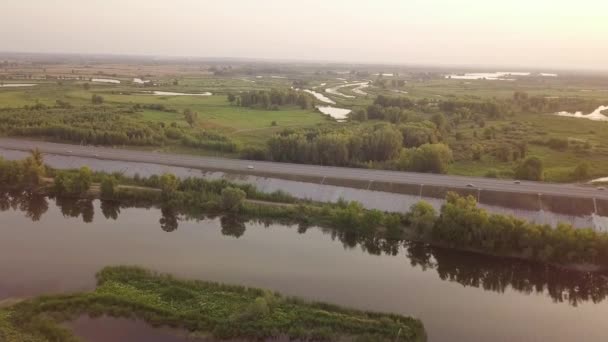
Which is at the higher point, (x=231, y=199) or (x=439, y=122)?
(x=439, y=122)

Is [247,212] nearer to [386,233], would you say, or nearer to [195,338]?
[386,233]

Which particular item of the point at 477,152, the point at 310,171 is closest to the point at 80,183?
the point at 310,171

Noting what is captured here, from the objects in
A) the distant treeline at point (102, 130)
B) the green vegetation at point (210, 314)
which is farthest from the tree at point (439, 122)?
the green vegetation at point (210, 314)

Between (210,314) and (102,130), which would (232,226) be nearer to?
(210,314)

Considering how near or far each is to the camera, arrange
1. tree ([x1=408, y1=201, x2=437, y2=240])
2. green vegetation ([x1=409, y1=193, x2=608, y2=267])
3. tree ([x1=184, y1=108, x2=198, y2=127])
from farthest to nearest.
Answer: tree ([x1=184, y1=108, x2=198, y2=127]), tree ([x1=408, y1=201, x2=437, y2=240]), green vegetation ([x1=409, y1=193, x2=608, y2=267])

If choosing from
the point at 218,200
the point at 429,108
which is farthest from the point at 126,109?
the point at 429,108

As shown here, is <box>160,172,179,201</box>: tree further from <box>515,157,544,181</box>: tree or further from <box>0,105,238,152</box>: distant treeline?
<box>515,157,544,181</box>: tree

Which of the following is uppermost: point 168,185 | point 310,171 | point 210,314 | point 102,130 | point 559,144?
point 102,130

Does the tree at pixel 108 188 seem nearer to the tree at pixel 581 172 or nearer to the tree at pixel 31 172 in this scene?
the tree at pixel 31 172

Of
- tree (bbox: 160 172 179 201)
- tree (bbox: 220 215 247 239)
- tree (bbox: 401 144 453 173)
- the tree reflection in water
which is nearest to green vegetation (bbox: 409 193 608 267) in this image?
the tree reflection in water
